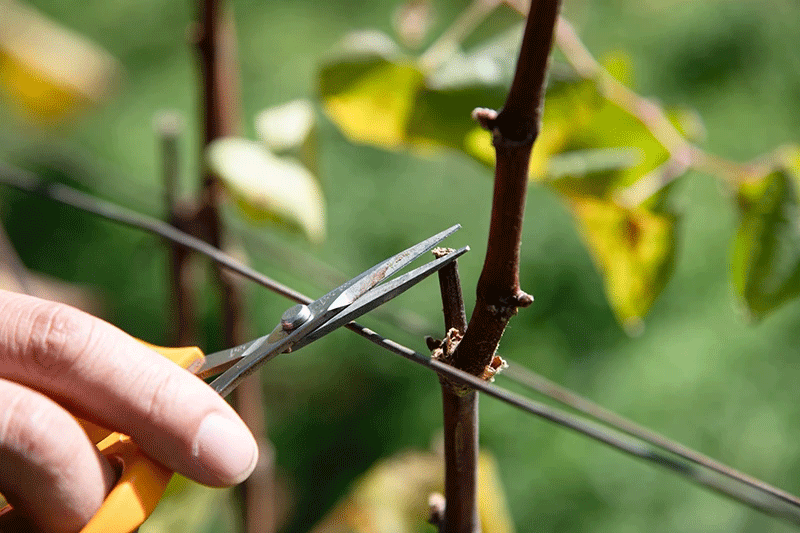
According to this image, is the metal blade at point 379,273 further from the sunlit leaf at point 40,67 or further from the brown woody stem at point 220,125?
the sunlit leaf at point 40,67

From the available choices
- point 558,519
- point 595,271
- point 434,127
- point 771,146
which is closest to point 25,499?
point 434,127

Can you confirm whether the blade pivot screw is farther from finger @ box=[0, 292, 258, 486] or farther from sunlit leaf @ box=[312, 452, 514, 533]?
sunlit leaf @ box=[312, 452, 514, 533]

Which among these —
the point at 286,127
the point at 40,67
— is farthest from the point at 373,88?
the point at 40,67

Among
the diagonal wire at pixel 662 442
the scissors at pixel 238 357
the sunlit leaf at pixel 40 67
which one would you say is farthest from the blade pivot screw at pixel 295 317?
the sunlit leaf at pixel 40 67

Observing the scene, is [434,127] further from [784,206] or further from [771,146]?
[771,146]

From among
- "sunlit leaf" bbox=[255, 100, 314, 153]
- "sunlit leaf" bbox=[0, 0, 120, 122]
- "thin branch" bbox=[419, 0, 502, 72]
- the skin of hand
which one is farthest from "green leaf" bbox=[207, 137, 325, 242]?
"sunlit leaf" bbox=[0, 0, 120, 122]

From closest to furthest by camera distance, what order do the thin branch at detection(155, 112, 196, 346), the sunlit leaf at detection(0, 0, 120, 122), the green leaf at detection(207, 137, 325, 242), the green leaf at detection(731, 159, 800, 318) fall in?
the green leaf at detection(731, 159, 800, 318), the green leaf at detection(207, 137, 325, 242), the thin branch at detection(155, 112, 196, 346), the sunlit leaf at detection(0, 0, 120, 122)

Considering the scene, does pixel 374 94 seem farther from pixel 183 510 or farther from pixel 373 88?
pixel 183 510
